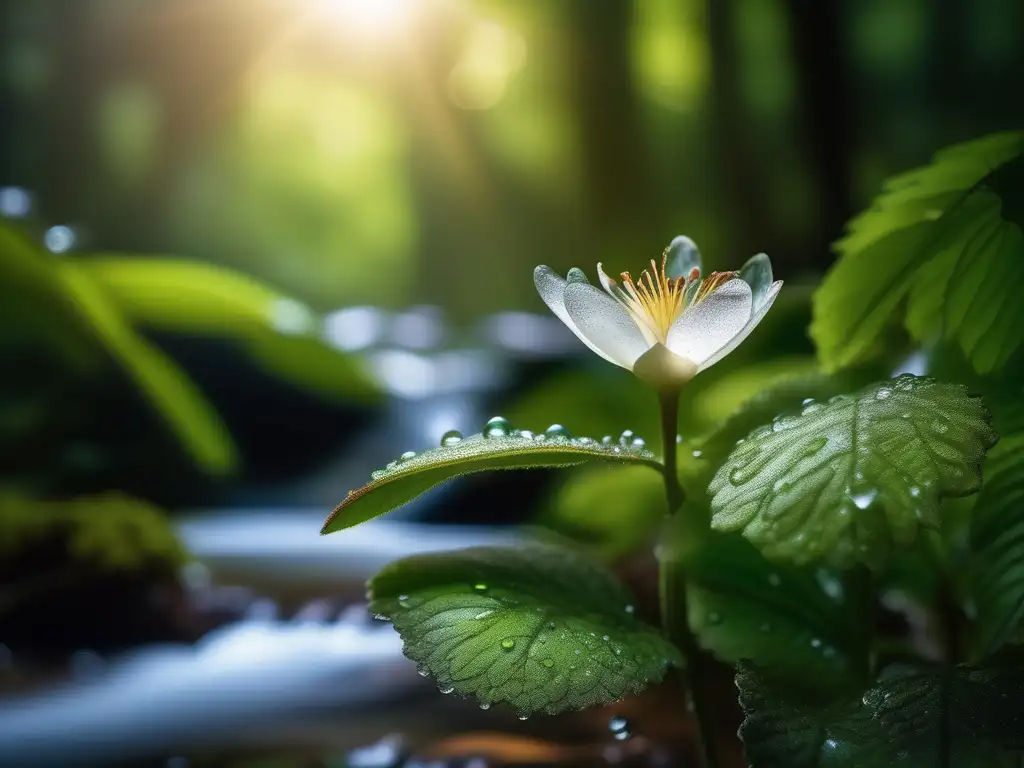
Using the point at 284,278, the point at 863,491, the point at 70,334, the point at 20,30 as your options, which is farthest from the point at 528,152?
the point at 863,491

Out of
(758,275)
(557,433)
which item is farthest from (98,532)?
(758,275)

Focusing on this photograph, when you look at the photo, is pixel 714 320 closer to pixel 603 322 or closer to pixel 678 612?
pixel 603 322

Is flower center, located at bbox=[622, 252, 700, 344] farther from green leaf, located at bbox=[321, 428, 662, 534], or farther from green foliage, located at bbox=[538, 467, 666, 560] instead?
green foliage, located at bbox=[538, 467, 666, 560]

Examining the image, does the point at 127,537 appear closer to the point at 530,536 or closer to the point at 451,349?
the point at 530,536

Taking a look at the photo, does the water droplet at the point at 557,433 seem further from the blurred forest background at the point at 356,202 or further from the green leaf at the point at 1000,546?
the blurred forest background at the point at 356,202

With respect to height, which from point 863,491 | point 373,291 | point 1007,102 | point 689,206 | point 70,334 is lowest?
point 863,491

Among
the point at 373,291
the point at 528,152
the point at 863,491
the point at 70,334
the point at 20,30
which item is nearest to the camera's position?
the point at 863,491
